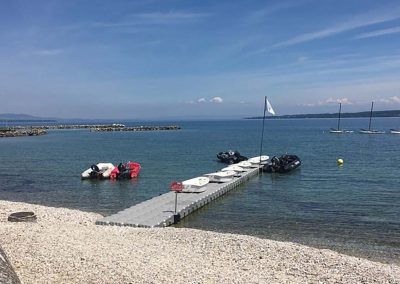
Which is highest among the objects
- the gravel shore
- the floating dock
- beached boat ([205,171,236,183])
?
the gravel shore

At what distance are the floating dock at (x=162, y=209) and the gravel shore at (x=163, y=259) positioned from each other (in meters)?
2.42

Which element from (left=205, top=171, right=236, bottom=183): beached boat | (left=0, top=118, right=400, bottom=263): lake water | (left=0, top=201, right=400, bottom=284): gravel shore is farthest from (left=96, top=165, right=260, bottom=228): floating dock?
(left=0, top=201, right=400, bottom=284): gravel shore

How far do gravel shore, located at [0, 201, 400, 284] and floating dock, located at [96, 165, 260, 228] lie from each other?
7.93ft

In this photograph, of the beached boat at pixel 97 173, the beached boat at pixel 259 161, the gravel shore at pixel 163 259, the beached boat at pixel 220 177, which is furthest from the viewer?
the beached boat at pixel 259 161

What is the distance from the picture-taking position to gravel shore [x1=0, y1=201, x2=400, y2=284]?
1138cm

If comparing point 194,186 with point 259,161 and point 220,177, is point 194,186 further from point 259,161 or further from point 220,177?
point 259,161

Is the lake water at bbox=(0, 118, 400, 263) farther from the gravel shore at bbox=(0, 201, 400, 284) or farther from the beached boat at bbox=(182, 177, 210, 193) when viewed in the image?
the gravel shore at bbox=(0, 201, 400, 284)

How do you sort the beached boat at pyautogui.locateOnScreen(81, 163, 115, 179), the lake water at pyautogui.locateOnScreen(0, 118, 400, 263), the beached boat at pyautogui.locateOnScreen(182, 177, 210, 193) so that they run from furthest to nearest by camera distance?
the beached boat at pyautogui.locateOnScreen(81, 163, 115, 179)
the beached boat at pyautogui.locateOnScreen(182, 177, 210, 193)
the lake water at pyautogui.locateOnScreen(0, 118, 400, 263)

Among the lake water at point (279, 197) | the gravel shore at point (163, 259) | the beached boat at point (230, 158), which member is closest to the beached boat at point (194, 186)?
the lake water at point (279, 197)

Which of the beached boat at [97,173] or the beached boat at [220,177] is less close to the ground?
the beached boat at [220,177]

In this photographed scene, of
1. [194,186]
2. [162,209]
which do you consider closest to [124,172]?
[194,186]

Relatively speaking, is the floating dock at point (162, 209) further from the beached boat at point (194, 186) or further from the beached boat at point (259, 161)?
the beached boat at point (259, 161)

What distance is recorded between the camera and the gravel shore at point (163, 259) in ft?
37.3

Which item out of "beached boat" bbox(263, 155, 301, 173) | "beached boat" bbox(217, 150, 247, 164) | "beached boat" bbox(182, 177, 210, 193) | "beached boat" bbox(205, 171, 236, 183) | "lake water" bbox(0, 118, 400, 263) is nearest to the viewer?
"lake water" bbox(0, 118, 400, 263)
